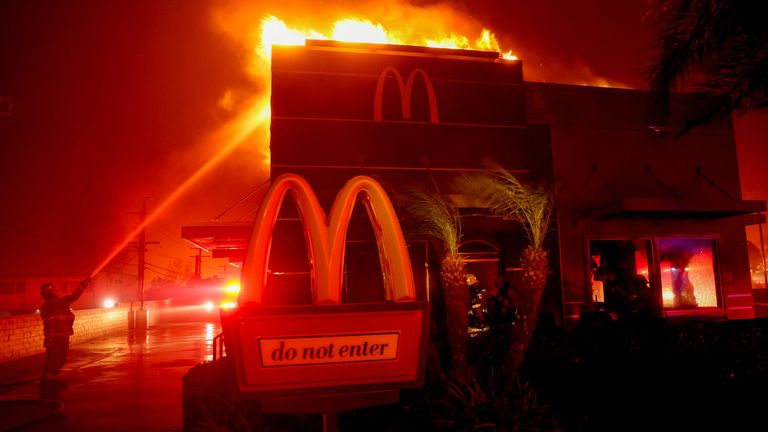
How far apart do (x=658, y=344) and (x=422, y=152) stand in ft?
21.4

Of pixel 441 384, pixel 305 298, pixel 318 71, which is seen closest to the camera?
pixel 441 384

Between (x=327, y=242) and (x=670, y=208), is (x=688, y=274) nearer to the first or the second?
(x=670, y=208)

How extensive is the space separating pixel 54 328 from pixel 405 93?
932cm

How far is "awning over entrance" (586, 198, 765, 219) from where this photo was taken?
10445 mm

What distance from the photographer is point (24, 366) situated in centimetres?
1480

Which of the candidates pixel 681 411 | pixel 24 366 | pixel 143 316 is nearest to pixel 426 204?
pixel 681 411

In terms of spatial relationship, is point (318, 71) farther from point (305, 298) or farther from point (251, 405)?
point (251, 405)

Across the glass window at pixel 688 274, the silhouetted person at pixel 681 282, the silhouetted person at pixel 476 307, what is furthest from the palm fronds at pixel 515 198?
the silhouetted person at pixel 681 282

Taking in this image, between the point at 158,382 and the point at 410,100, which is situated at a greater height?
the point at 410,100

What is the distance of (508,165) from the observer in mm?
12625

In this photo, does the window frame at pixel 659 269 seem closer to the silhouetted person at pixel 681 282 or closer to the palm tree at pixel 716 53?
the silhouetted person at pixel 681 282

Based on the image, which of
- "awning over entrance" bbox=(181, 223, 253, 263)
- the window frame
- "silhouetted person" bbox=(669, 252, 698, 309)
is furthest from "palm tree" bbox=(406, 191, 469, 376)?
"silhouetted person" bbox=(669, 252, 698, 309)

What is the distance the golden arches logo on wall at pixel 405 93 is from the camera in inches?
451

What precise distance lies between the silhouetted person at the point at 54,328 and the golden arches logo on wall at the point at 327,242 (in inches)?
337
